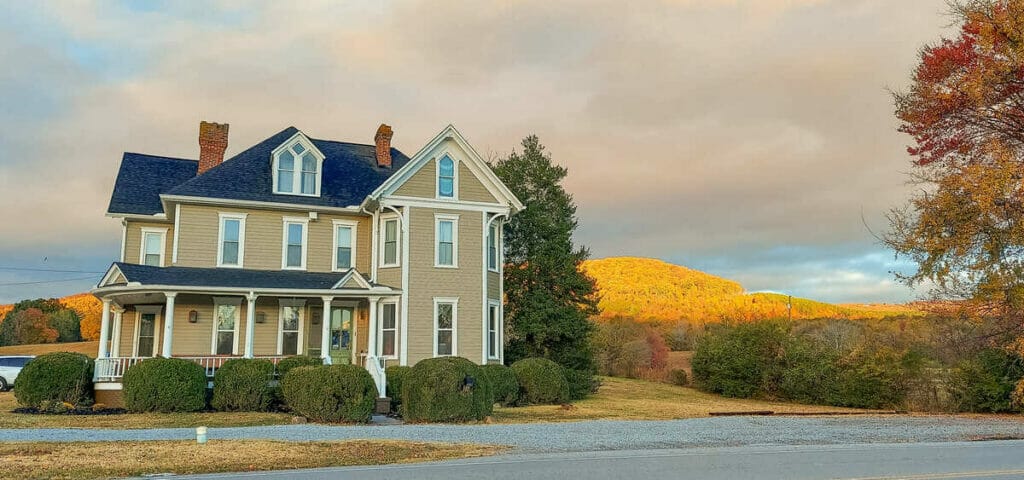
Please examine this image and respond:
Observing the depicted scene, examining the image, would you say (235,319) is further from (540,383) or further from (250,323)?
(540,383)

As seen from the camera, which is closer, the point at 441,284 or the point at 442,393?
the point at 442,393

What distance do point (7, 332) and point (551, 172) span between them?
260 feet

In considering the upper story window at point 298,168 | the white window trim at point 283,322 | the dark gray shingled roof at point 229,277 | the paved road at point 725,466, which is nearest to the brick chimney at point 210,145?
the upper story window at point 298,168

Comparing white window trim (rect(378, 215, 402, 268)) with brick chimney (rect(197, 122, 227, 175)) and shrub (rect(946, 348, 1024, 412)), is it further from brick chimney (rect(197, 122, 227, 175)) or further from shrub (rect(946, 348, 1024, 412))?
shrub (rect(946, 348, 1024, 412))

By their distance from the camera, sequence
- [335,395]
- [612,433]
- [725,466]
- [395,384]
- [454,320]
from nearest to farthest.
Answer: [725,466] → [612,433] → [335,395] → [395,384] → [454,320]

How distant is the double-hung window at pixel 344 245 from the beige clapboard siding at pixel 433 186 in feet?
9.72

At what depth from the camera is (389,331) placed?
80.1 feet

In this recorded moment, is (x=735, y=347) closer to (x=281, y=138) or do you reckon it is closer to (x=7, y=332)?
(x=281, y=138)

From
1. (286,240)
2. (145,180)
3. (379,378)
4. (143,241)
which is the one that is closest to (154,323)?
(143,241)

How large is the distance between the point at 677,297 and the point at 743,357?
232 ft

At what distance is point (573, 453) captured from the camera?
11.9m

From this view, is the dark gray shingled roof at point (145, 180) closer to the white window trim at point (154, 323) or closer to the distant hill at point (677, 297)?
the white window trim at point (154, 323)

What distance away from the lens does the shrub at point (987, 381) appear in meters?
23.9

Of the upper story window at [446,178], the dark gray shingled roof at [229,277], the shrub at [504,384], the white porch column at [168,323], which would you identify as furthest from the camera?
the upper story window at [446,178]
